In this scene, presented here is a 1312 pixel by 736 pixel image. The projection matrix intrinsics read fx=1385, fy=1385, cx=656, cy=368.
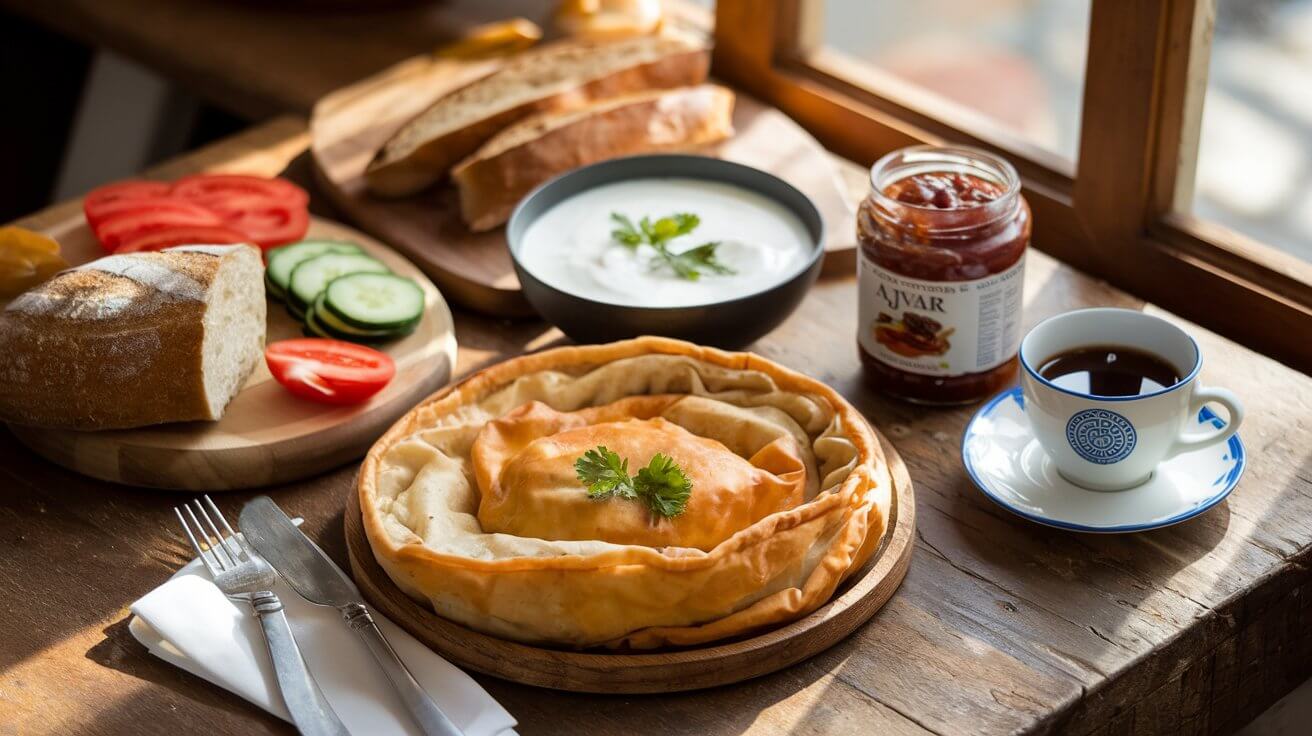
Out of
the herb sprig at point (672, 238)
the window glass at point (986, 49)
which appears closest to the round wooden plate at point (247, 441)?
the herb sprig at point (672, 238)

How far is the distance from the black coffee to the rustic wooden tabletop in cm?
20

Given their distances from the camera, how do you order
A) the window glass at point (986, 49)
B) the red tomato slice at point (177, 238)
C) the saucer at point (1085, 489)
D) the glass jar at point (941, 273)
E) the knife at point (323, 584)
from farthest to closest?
the window glass at point (986, 49), the red tomato slice at point (177, 238), the glass jar at point (941, 273), the saucer at point (1085, 489), the knife at point (323, 584)

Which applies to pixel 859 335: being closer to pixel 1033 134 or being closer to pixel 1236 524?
pixel 1236 524

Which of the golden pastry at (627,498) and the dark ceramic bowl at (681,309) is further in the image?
the dark ceramic bowl at (681,309)

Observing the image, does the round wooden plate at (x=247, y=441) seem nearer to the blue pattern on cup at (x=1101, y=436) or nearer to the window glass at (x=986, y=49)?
the blue pattern on cup at (x=1101, y=436)

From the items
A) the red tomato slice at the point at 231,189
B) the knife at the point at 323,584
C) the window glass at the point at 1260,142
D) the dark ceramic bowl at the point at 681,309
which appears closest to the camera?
→ the knife at the point at 323,584

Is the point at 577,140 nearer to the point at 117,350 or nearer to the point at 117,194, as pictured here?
the point at 117,194

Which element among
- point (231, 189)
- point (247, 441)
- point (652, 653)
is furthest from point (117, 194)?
point (652, 653)

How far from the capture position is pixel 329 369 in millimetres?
2143

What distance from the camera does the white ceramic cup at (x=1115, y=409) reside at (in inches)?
71.1

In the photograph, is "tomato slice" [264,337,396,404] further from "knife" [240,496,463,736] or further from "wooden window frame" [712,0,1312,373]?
"wooden window frame" [712,0,1312,373]

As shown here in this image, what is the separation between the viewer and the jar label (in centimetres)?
204

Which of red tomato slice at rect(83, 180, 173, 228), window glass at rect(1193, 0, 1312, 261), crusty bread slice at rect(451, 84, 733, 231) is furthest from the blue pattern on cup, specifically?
window glass at rect(1193, 0, 1312, 261)

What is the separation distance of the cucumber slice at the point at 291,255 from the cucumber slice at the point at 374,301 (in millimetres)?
126
